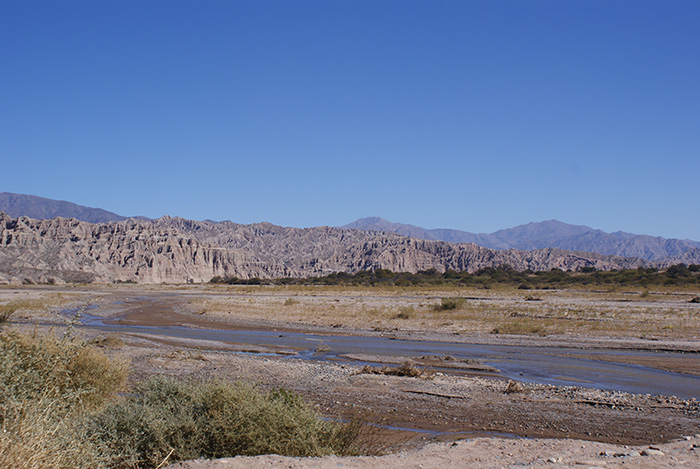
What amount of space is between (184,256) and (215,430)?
140032 mm

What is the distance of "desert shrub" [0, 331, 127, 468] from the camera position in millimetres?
4629

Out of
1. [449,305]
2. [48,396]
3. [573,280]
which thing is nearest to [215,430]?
[48,396]

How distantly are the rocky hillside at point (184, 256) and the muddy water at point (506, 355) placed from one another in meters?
88.2

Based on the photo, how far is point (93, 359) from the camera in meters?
8.42

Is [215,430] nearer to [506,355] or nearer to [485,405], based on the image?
[485,405]

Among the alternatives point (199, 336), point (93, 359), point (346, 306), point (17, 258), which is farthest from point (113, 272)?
point (93, 359)

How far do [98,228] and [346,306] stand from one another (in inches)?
4745

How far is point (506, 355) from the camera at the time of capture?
20.5 metres

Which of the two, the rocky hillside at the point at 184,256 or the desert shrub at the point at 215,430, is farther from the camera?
the rocky hillside at the point at 184,256

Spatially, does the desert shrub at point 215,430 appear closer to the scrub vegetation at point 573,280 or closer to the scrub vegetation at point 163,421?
the scrub vegetation at point 163,421

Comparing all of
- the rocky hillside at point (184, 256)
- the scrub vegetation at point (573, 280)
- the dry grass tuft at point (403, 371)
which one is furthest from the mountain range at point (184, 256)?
the dry grass tuft at point (403, 371)

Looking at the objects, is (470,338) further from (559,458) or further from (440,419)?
(559,458)

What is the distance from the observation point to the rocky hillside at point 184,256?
114m

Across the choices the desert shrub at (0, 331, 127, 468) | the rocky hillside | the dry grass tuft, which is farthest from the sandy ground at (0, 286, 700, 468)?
the rocky hillside
